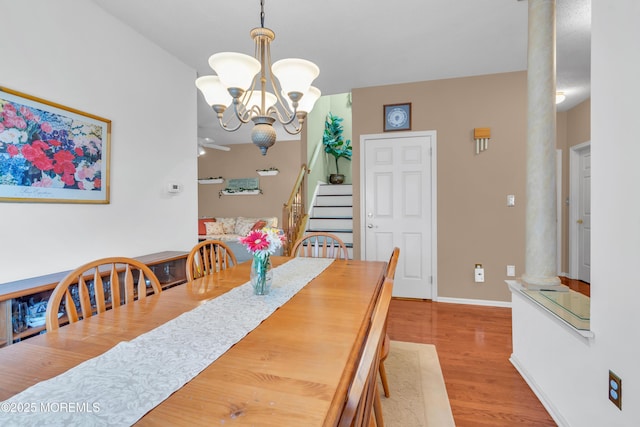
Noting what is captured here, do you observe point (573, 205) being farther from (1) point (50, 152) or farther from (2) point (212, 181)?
(2) point (212, 181)

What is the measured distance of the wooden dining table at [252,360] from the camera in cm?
60

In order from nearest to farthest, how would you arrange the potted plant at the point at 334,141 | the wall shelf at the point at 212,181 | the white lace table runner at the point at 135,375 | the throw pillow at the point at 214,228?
the white lace table runner at the point at 135,375 < the throw pillow at the point at 214,228 < the potted plant at the point at 334,141 < the wall shelf at the point at 212,181

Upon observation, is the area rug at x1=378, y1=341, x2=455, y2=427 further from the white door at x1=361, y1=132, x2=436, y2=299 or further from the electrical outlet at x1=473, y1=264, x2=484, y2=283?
the electrical outlet at x1=473, y1=264, x2=484, y2=283

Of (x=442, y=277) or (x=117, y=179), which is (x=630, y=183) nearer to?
(x=442, y=277)

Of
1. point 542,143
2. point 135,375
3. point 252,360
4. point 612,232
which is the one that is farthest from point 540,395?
point 135,375

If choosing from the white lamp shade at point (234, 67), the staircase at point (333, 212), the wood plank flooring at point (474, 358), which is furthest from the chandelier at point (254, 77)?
the staircase at point (333, 212)

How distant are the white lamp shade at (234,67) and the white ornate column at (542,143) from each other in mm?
1857

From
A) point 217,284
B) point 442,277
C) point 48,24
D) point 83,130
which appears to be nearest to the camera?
point 217,284

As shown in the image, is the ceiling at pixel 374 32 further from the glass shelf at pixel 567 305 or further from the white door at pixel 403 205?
the glass shelf at pixel 567 305

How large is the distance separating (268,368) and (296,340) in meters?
0.17

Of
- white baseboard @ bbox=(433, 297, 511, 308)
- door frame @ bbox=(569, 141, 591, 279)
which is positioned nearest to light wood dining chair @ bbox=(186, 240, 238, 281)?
white baseboard @ bbox=(433, 297, 511, 308)

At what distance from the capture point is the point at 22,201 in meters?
1.74

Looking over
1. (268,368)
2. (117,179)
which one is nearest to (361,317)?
(268,368)

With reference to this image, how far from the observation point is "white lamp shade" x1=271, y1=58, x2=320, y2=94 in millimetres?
1532
